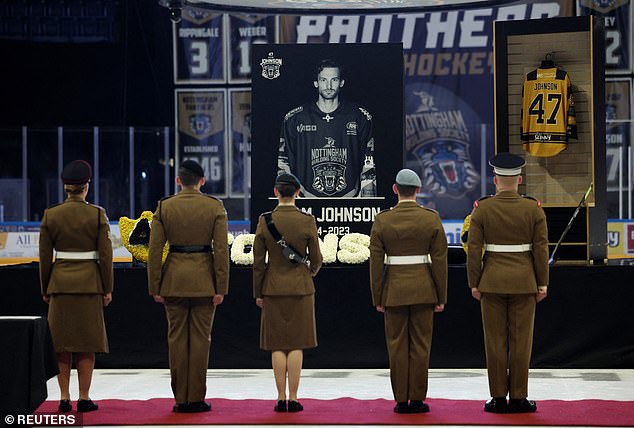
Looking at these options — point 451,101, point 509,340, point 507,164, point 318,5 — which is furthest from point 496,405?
point 451,101

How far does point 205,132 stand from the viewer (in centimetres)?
1595

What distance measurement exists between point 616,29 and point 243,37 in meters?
5.35

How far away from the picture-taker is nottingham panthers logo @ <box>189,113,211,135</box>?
52.3 ft

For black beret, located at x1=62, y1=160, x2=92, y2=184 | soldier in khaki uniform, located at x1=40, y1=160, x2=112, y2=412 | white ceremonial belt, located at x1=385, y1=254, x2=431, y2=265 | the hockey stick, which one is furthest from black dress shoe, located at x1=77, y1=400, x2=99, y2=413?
the hockey stick

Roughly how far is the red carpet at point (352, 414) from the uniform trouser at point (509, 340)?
0.64 feet

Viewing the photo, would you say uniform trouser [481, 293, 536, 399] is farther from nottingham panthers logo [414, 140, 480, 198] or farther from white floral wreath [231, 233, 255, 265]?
nottingham panthers logo [414, 140, 480, 198]

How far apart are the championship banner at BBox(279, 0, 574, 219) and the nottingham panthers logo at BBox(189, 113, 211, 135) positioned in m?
2.94

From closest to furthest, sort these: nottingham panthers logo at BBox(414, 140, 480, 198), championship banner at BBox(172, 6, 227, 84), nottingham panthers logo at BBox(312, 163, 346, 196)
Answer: nottingham panthers logo at BBox(312, 163, 346, 196) → nottingham panthers logo at BBox(414, 140, 480, 198) → championship banner at BBox(172, 6, 227, 84)

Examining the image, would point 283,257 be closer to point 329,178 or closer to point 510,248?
point 510,248

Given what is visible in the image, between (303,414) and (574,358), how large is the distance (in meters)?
2.83

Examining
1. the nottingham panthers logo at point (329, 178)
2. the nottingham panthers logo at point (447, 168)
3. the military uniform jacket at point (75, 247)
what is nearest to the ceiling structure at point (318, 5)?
the nottingham panthers logo at point (329, 178)

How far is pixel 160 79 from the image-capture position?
1614 centimetres

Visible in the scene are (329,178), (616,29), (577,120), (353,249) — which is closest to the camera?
(353,249)

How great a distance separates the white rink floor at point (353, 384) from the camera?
7.02m
